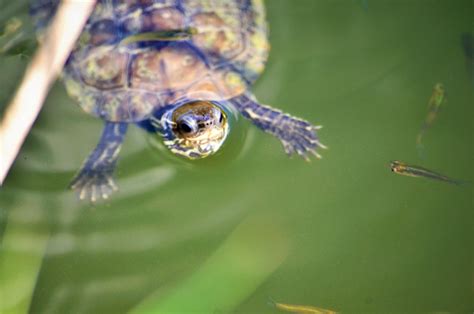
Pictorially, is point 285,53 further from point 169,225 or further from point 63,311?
point 63,311

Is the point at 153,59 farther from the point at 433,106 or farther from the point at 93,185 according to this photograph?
the point at 433,106

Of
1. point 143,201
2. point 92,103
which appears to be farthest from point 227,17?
point 143,201

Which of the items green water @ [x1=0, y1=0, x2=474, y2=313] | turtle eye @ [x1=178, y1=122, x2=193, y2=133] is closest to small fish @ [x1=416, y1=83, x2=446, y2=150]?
green water @ [x1=0, y1=0, x2=474, y2=313]

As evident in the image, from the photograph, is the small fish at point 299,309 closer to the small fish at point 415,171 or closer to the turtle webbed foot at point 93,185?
the small fish at point 415,171

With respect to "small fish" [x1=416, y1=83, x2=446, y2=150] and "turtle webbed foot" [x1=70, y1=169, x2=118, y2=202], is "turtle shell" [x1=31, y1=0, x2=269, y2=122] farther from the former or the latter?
"small fish" [x1=416, y1=83, x2=446, y2=150]

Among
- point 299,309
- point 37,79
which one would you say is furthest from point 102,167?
point 299,309

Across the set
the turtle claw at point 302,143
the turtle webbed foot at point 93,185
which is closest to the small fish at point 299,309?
the turtle claw at point 302,143

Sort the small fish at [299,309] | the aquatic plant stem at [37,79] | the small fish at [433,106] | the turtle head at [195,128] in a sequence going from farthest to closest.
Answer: the small fish at [433,106] < the turtle head at [195,128] < the small fish at [299,309] < the aquatic plant stem at [37,79]
